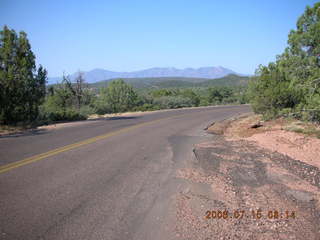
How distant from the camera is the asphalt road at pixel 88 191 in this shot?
3.73 meters

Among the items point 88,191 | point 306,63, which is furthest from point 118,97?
point 88,191

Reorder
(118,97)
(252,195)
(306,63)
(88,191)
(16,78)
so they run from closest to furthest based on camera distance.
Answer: (252,195) → (88,191) → (306,63) → (16,78) → (118,97)

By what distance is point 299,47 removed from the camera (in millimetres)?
11531

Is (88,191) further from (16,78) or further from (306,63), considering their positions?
(16,78)

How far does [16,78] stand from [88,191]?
14821 mm

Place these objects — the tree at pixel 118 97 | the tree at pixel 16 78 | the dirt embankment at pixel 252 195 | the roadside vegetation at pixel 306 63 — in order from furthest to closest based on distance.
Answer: the tree at pixel 118 97 < the tree at pixel 16 78 < the roadside vegetation at pixel 306 63 < the dirt embankment at pixel 252 195

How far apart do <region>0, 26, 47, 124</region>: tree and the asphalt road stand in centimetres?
892

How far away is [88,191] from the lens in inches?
202

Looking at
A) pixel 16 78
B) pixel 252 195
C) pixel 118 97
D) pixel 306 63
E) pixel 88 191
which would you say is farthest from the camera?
pixel 118 97

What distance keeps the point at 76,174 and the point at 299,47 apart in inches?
418

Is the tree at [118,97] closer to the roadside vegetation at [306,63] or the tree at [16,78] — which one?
the tree at [16,78]

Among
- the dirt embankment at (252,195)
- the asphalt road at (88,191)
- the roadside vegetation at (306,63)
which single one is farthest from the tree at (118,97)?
the dirt embankment at (252,195)

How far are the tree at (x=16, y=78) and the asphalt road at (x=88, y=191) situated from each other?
8924mm

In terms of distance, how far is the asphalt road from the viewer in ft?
12.2
